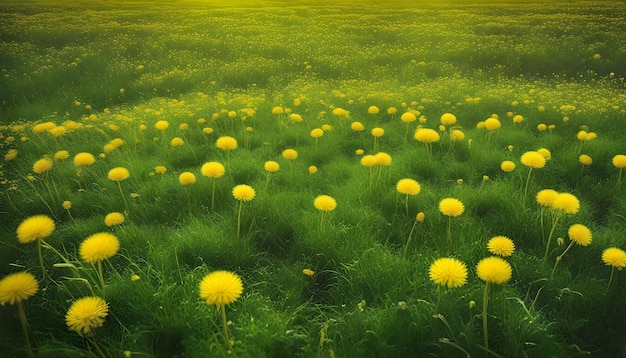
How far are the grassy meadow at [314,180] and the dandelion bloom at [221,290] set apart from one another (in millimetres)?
133

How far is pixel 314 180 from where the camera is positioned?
7.30 feet

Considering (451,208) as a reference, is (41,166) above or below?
above

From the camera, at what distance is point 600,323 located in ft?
4.18

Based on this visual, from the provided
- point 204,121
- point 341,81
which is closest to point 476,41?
point 341,81

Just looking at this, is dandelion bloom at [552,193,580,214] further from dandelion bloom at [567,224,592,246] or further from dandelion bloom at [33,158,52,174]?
dandelion bloom at [33,158,52,174]

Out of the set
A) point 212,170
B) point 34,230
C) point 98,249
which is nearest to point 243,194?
point 212,170

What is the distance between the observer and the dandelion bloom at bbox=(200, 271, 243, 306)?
91 centimetres

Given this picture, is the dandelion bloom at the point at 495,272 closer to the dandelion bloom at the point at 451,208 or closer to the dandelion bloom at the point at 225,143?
the dandelion bloom at the point at 451,208

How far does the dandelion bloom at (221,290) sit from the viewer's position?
908mm

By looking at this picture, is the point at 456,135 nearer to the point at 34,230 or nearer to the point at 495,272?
the point at 495,272

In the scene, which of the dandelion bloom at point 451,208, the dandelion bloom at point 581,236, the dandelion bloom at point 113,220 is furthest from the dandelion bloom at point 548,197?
the dandelion bloom at point 113,220

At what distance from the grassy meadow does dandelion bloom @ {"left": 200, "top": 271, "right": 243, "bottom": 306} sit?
133mm

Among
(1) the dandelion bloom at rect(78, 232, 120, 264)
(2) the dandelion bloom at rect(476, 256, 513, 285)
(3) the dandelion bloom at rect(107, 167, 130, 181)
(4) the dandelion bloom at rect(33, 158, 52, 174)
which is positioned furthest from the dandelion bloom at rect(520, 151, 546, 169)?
(4) the dandelion bloom at rect(33, 158, 52, 174)

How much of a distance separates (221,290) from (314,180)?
4.46ft
